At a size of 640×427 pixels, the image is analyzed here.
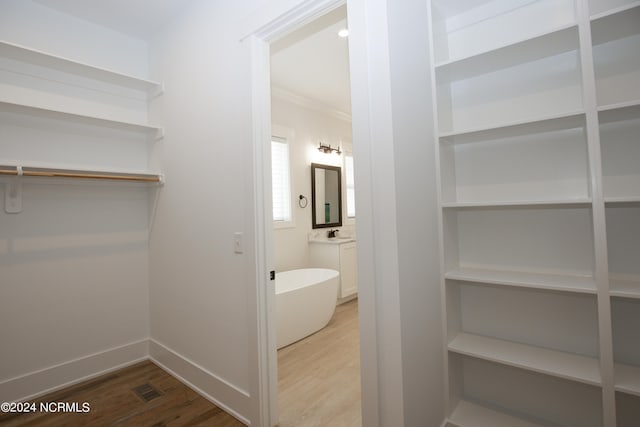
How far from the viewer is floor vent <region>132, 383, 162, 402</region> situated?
210cm

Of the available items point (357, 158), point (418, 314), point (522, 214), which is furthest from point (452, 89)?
point (418, 314)

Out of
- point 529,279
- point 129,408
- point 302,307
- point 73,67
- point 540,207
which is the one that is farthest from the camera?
point 302,307

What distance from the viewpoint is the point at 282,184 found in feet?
13.0

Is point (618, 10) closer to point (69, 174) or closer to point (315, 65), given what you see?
point (315, 65)

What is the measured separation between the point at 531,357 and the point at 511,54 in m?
1.48

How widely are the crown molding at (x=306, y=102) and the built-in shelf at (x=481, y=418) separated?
356cm

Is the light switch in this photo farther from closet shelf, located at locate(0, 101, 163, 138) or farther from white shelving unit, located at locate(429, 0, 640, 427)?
closet shelf, located at locate(0, 101, 163, 138)

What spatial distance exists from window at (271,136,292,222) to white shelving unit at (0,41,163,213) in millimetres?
1530

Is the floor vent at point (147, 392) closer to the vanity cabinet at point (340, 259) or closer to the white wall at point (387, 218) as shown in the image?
the white wall at point (387, 218)

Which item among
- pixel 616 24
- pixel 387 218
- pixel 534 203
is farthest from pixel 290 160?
pixel 616 24

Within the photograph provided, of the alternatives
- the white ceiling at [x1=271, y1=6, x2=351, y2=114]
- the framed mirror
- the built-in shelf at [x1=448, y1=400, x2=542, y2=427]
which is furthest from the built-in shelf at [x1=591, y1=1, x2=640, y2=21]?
the framed mirror

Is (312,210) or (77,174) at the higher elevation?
(77,174)

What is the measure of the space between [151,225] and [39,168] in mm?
849

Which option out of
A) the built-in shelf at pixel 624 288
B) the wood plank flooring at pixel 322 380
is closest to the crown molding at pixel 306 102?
the wood plank flooring at pixel 322 380
